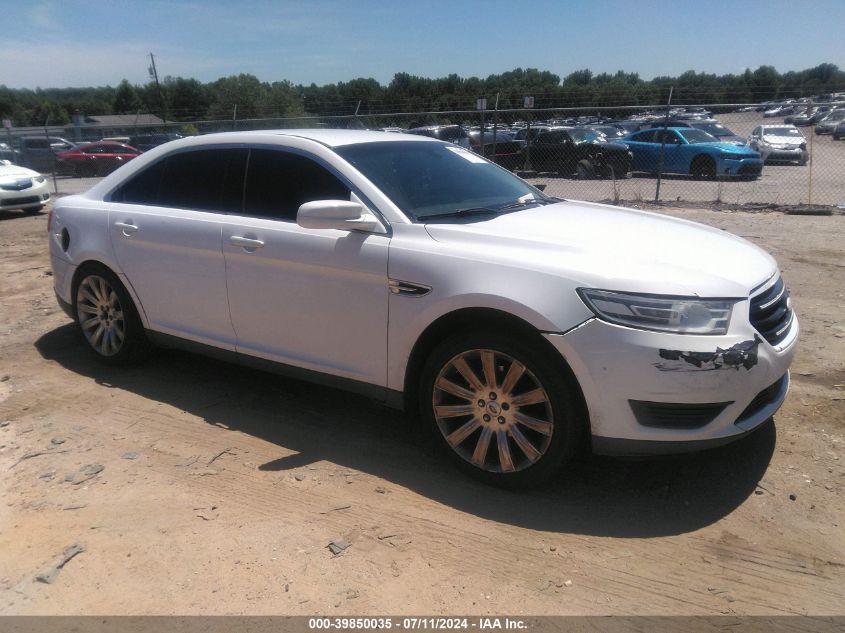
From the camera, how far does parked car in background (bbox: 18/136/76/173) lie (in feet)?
81.5

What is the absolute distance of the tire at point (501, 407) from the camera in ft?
10.0

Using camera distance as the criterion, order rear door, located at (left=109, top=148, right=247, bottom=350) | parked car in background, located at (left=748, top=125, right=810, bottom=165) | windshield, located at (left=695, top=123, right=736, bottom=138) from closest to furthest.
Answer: rear door, located at (left=109, top=148, right=247, bottom=350) → windshield, located at (left=695, top=123, right=736, bottom=138) → parked car in background, located at (left=748, top=125, right=810, bottom=165)

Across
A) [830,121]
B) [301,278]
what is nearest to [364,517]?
[301,278]

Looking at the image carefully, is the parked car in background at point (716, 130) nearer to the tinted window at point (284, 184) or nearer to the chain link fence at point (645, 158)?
the chain link fence at point (645, 158)

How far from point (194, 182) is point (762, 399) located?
357 cm

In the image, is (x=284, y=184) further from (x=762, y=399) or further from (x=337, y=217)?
(x=762, y=399)

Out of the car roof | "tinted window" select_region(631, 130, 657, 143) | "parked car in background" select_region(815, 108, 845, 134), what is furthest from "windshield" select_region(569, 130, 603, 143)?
"parked car in background" select_region(815, 108, 845, 134)

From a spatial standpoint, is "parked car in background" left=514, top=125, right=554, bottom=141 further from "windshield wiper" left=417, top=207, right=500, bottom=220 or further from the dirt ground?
the dirt ground

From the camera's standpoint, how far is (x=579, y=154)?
1919 centimetres

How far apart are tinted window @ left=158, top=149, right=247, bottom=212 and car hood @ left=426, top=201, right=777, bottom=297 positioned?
1.48m

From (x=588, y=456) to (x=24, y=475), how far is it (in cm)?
302

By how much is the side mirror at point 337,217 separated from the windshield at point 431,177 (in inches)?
8.2

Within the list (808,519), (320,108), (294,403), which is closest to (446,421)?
(294,403)

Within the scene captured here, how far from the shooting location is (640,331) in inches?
112
